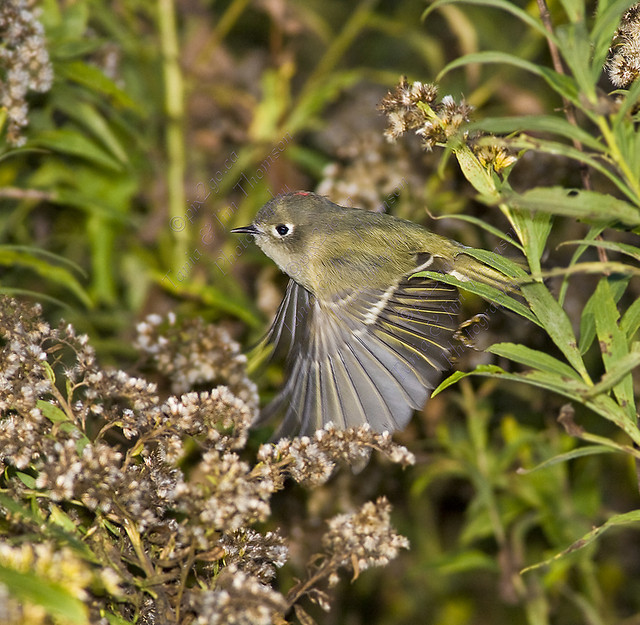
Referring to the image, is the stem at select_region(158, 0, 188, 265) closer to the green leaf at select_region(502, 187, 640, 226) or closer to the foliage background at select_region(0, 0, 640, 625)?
the foliage background at select_region(0, 0, 640, 625)

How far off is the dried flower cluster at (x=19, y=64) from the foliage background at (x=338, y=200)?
173 mm

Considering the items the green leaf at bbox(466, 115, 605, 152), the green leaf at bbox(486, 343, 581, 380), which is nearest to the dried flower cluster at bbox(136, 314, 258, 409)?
the green leaf at bbox(486, 343, 581, 380)

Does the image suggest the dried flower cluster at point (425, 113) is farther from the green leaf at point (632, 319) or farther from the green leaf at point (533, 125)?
the green leaf at point (632, 319)

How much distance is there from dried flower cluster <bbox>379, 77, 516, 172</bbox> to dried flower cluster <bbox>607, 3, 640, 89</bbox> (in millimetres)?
233

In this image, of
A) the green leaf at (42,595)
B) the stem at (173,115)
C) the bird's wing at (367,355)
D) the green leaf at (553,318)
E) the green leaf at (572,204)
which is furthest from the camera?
the stem at (173,115)

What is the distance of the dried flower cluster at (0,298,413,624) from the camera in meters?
1.12

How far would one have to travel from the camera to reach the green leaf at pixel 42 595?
91cm

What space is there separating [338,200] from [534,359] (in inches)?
52.7

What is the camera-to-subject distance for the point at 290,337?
6.94 ft

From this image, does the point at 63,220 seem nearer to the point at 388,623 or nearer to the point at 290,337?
the point at 290,337

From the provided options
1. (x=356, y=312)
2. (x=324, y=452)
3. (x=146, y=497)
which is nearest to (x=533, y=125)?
(x=324, y=452)

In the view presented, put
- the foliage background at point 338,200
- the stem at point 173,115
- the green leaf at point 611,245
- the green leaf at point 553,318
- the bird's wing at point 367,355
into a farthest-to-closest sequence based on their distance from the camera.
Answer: the stem at point 173,115 → the foliage background at point 338,200 → the bird's wing at point 367,355 → the green leaf at point 553,318 → the green leaf at point 611,245

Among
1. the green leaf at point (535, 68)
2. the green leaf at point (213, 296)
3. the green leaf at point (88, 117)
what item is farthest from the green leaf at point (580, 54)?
the green leaf at point (88, 117)

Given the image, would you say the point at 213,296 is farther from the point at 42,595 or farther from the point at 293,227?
the point at 42,595
